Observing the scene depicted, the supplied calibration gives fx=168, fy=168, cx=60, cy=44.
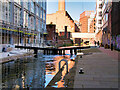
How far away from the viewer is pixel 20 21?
130 ft

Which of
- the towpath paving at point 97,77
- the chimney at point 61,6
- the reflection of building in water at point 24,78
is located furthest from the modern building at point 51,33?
the towpath paving at point 97,77

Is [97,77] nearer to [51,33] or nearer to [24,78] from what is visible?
[24,78]

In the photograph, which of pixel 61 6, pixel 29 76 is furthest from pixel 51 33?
pixel 29 76

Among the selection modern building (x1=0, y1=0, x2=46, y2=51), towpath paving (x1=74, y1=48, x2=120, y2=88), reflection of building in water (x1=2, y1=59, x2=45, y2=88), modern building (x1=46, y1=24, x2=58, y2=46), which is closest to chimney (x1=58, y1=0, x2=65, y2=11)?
modern building (x1=46, y1=24, x2=58, y2=46)

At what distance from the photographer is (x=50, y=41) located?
6838 centimetres

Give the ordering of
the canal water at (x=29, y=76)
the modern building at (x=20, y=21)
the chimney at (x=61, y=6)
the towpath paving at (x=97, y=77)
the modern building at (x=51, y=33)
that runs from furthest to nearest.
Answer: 1. the chimney at (x=61, y=6)
2. the modern building at (x=51, y=33)
3. the modern building at (x=20, y=21)
4. the canal water at (x=29, y=76)
5. the towpath paving at (x=97, y=77)

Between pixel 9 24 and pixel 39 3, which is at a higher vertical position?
pixel 39 3

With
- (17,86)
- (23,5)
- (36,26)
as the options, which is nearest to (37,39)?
(36,26)

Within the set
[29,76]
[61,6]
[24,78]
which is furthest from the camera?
[61,6]

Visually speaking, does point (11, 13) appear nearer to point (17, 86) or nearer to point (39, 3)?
point (39, 3)

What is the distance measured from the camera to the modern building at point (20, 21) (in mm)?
31562

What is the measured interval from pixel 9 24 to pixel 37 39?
70.9 ft

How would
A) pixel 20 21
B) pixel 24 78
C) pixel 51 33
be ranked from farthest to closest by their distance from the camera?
pixel 51 33 < pixel 20 21 < pixel 24 78

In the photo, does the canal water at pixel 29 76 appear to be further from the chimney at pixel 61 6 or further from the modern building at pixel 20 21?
the chimney at pixel 61 6
